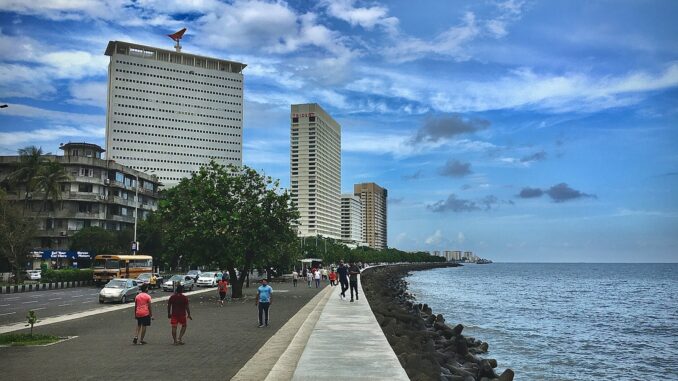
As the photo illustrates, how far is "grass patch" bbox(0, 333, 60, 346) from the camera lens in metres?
15.7

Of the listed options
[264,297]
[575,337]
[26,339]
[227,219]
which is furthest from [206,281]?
[26,339]

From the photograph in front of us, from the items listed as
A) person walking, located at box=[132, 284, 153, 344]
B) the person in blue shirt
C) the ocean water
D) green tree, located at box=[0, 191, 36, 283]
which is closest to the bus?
green tree, located at box=[0, 191, 36, 283]

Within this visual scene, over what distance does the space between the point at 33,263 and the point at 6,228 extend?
2802 centimetres

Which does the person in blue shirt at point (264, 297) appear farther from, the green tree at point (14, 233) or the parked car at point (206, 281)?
the green tree at point (14, 233)

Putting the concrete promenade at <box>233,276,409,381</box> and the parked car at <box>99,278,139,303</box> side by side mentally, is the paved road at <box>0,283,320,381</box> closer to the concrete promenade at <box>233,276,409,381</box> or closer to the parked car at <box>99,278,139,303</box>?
the concrete promenade at <box>233,276,409,381</box>

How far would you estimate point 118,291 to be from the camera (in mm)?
31641

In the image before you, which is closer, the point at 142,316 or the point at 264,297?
the point at 142,316

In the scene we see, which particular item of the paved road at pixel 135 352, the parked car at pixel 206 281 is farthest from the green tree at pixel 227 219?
the parked car at pixel 206 281

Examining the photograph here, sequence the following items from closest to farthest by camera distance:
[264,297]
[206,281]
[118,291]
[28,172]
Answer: [264,297] < [118,291] < [206,281] < [28,172]

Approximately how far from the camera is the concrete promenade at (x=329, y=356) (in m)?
9.85

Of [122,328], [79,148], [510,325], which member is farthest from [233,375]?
[79,148]

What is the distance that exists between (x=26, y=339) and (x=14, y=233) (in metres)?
40.7

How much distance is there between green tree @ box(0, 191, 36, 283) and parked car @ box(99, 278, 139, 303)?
68.5 ft

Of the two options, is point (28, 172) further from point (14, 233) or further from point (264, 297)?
point (264, 297)
